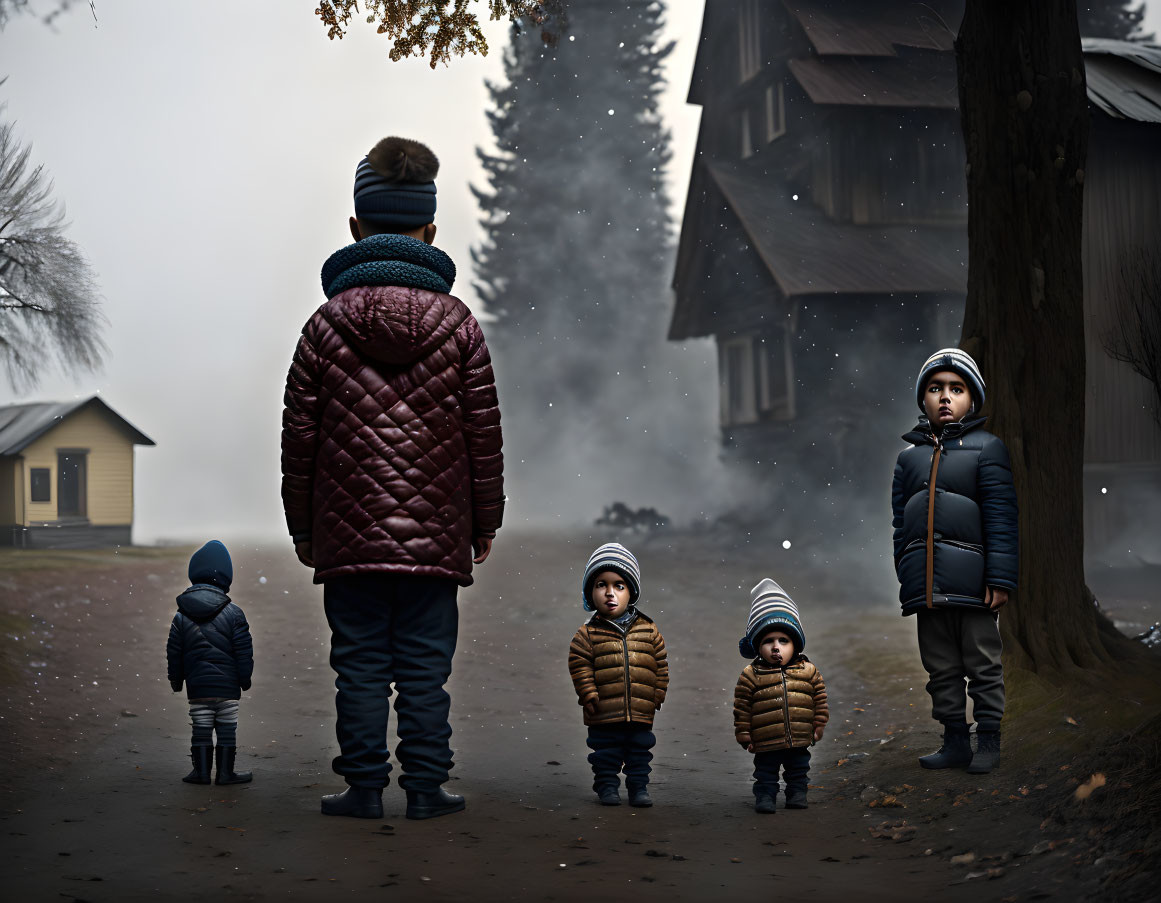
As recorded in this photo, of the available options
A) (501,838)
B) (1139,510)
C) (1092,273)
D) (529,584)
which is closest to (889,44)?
(1092,273)

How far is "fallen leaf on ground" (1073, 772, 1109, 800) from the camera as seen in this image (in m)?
4.29

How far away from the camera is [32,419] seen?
14766 millimetres

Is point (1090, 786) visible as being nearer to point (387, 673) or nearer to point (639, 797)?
point (639, 797)

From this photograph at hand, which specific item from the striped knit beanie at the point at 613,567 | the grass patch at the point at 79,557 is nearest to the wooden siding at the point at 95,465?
the grass patch at the point at 79,557

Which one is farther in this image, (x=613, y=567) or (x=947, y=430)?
(x=947, y=430)

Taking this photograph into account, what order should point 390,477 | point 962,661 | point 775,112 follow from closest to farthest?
point 390,477, point 962,661, point 775,112

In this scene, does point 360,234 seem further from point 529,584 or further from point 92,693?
point 529,584

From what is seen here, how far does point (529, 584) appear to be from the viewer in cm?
1421

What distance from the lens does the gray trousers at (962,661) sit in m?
5.19

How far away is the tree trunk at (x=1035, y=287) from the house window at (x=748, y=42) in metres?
13.8

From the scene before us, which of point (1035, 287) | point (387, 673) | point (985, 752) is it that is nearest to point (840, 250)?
point (1035, 287)

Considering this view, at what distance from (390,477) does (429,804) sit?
1.33m

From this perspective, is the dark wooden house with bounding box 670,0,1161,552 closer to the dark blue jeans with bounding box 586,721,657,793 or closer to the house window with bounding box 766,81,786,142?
the house window with bounding box 766,81,786,142

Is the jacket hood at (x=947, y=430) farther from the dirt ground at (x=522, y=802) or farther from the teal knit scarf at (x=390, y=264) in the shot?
the teal knit scarf at (x=390, y=264)
